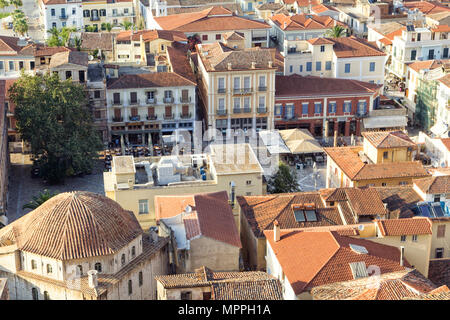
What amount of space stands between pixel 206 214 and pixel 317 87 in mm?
36518

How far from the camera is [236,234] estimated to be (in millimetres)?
41938

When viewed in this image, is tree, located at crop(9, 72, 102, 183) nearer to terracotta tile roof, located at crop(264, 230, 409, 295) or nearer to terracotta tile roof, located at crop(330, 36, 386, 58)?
terracotta tile roof, located at crop(264, 230, 409, 295)

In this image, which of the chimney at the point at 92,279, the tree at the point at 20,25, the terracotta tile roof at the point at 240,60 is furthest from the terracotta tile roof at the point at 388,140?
the tree at the point at 20,25

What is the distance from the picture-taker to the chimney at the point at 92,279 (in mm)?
35094

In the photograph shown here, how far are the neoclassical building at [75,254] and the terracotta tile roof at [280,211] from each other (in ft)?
31.0

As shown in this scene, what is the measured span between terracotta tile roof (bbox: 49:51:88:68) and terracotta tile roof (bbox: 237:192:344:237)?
30.0m

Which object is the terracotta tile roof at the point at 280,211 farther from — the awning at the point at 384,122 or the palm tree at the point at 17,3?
the palm tree at the point at 17,3

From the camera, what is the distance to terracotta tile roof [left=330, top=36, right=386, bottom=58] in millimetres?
81438

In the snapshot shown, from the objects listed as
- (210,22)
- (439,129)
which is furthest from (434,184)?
(210,22)

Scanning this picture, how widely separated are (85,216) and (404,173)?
28.2 m

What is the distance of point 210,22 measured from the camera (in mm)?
96375

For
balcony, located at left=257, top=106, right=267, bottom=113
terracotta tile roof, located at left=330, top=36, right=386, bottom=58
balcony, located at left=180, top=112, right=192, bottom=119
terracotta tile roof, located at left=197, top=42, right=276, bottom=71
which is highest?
terracotta tile roof, located at left=330, top=36, right=386, bottom=58

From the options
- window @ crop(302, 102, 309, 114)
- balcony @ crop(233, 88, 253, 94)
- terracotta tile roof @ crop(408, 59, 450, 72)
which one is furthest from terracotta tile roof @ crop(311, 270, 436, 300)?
terracotta tile roof @ crop(408, 59, 450, 72)

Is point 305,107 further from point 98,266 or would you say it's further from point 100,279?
point 100,279
